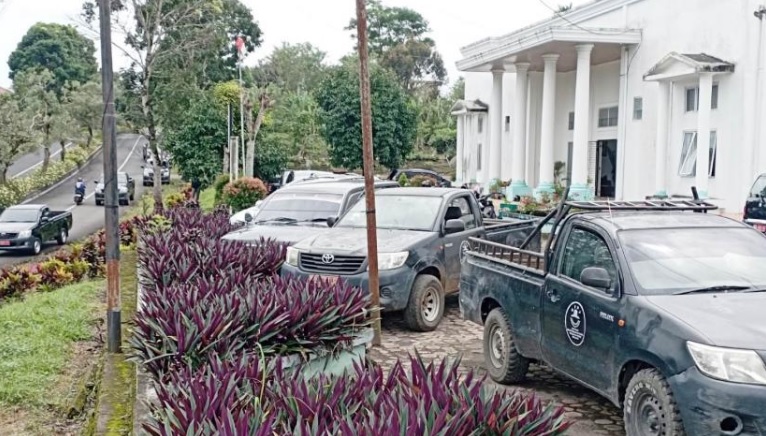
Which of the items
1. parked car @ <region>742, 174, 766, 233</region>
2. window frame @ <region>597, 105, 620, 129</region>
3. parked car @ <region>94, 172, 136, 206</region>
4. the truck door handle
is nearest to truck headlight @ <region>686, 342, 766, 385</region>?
the truck door handle

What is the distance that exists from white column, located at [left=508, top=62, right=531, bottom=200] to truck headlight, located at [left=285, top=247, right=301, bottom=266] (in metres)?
18.2

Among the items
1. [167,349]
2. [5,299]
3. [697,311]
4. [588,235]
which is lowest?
[5,299]

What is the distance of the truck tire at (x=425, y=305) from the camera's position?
8.70 meters

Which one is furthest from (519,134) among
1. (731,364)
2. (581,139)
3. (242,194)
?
(731,364)

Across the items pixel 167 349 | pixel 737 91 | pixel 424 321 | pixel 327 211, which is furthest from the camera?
pixel 737 91

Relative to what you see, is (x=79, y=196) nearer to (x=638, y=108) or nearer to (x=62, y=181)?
(x=62, y=181)

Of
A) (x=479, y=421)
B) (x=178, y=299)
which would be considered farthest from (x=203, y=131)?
(x=479, y=421)

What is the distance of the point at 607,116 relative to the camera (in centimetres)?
2505

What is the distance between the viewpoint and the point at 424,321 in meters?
8.81

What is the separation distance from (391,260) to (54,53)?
267ft

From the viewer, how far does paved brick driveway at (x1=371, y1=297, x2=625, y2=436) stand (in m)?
5.74

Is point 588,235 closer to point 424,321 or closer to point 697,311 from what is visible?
point 697,311

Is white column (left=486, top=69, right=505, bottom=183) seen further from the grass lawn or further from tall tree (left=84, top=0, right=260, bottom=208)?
the grass lawn

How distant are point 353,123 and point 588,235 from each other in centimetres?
3196
